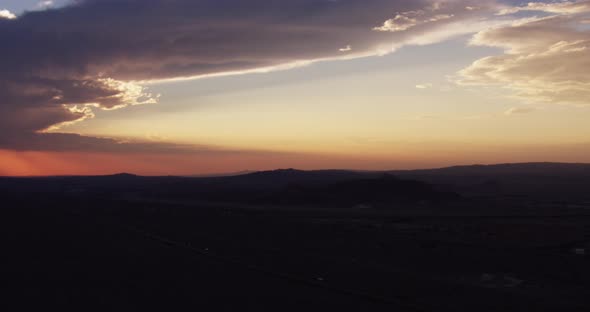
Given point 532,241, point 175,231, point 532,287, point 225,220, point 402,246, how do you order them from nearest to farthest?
point 532,287 < point 402,246 < point 532,241 < point 175,231 < point 225,220

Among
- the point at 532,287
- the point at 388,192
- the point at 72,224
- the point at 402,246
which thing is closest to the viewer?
the point at 532,287

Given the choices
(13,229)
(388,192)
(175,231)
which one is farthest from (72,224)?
(388,192)

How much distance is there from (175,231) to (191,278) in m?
23.0

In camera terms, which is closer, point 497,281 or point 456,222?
point 497,281

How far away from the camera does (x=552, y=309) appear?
17781 millimetres

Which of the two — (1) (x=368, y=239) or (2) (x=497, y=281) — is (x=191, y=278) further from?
(1) (x=368, y=239)

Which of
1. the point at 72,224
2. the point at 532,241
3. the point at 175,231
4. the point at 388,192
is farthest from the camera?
the point at 388,192

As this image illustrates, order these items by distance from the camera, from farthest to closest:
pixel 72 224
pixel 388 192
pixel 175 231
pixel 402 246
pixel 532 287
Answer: pixel 388 192
pixel 72 224
pixel 175 231
pixel 402 246
pixel 532 287

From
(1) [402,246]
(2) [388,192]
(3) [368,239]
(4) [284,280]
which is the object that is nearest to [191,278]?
(4) [284,280]

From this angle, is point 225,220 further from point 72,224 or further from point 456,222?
point 456,222

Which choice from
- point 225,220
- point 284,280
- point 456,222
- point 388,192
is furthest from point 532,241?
point 388,192

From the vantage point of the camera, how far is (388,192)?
98.9m

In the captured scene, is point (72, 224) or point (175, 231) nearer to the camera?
point (175, 231)

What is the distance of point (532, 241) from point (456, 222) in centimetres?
1530
